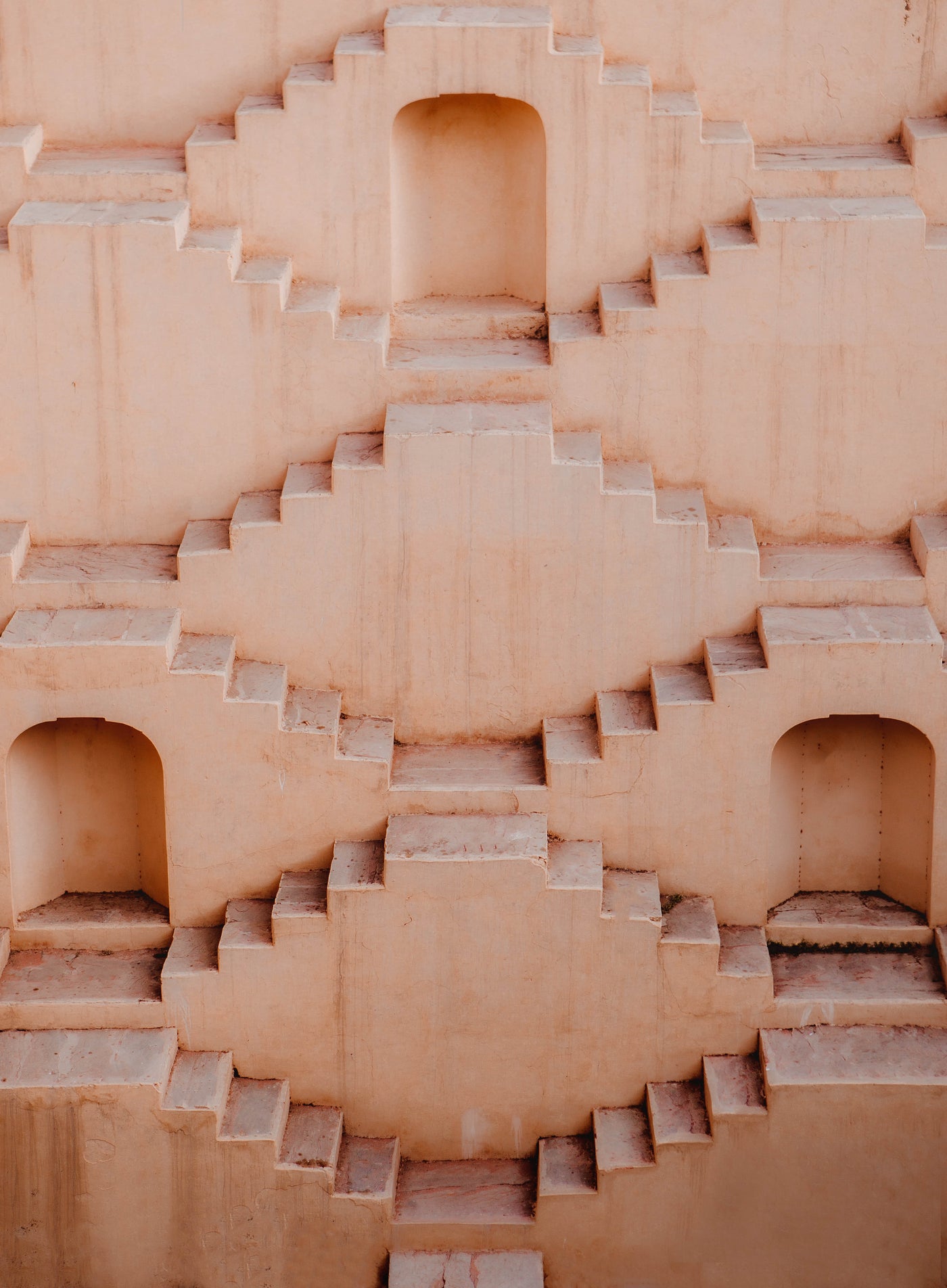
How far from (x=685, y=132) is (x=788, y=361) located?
1528 millimetres

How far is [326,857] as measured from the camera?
1334cm

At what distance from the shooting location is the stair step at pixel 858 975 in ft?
43.3

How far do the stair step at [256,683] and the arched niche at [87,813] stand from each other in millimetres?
907

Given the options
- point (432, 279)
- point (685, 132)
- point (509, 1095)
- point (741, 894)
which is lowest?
point (509, 1095)

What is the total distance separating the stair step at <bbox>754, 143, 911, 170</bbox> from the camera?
13.0m

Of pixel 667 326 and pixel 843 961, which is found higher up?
pixel 667 326

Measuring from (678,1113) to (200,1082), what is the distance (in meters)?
2.98

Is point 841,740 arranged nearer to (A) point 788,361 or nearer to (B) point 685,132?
(A) point 788,361

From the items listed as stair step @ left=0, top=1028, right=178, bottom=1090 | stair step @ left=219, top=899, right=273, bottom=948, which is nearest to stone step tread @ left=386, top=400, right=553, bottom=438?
stair step @ left=219, top=899, right=273, bottom=948

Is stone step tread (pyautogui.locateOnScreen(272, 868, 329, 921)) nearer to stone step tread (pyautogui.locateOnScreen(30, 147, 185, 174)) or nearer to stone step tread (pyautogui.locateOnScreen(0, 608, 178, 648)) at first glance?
stone step tread (pyautogui.locateOnScreen(0, 608, 178, 648))

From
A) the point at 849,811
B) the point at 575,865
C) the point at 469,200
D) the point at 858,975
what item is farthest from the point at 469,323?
the point at 858,975

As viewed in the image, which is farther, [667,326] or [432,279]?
[432,279]

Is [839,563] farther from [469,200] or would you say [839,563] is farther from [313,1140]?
[313,1140]

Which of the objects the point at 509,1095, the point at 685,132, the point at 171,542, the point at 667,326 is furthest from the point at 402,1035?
the point at 685,132
